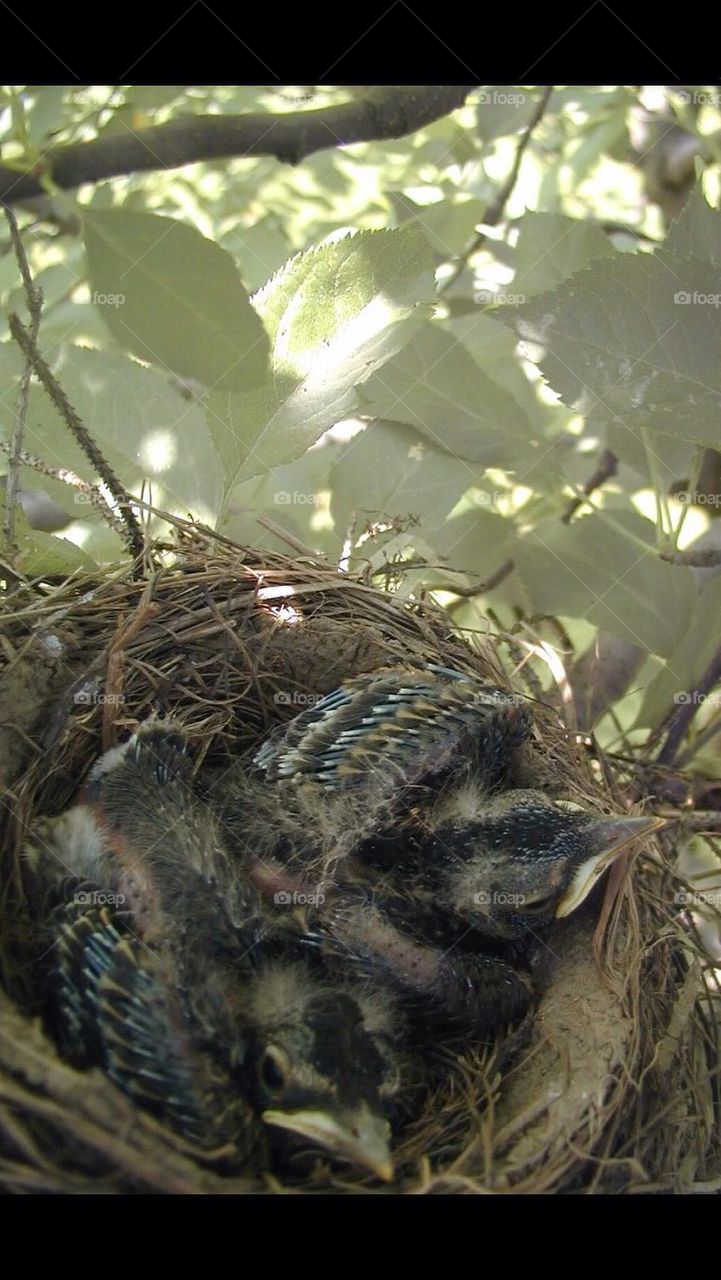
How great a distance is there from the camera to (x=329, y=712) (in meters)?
0.80

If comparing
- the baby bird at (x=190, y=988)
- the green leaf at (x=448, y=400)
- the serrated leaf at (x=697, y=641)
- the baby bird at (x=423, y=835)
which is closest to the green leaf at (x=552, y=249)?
→ the green leaf at (x=448, y=400)

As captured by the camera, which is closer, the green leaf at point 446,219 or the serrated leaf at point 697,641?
the serrated leaf at point 697,641

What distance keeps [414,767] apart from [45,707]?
282 mm

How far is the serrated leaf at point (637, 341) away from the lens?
2.39ft

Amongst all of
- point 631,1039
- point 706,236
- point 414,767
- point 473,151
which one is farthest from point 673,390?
point 473,151

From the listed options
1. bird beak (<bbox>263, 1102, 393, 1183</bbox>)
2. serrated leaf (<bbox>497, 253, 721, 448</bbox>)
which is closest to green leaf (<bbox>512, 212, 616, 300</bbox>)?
serrated leaf (<bbox>497, 253, 721, 448</bbox>)

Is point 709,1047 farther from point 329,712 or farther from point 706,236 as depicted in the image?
point 706,236

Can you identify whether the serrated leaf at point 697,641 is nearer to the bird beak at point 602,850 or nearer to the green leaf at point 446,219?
the bird beak at point 602,850

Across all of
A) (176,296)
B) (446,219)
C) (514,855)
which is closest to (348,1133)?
(514,855)

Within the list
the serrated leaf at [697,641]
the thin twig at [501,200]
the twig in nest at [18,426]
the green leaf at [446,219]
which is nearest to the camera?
the twig in nest at [18,426]

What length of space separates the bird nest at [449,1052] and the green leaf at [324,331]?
0.13m

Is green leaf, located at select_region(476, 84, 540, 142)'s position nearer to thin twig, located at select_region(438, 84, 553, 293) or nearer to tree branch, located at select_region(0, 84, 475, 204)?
thin twig, located at select_region(438, 84, 553, 293)

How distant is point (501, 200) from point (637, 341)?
62 centimetres

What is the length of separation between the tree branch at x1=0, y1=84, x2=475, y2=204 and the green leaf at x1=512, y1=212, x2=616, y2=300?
0.45ft
